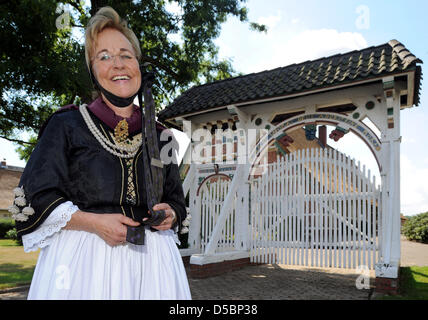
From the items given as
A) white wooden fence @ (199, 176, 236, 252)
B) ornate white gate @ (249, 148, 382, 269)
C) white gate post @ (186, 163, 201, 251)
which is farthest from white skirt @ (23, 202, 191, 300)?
white gate post @ (186, 163, 201, 251)

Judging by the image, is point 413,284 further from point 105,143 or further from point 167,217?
point 105,143

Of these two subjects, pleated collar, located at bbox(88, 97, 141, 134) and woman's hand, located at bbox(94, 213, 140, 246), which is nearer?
woman's hand, located at bbox(94, 213, 140, 246)

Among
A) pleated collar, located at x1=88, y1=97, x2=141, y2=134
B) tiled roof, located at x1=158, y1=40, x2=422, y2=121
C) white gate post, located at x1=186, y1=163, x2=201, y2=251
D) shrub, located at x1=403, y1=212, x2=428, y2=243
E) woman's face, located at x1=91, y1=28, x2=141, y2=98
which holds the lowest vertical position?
shrub, located at x1=403, y1=212, x2=428, y2=243

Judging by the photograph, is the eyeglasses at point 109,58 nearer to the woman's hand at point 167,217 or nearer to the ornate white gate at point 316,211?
the woman's hand at point 167,217

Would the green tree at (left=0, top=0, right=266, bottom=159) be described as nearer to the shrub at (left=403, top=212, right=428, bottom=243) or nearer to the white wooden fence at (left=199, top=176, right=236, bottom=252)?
the white wooden fence at (left=199, top=176, right=236, bottom=252)

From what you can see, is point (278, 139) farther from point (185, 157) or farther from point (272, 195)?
point (185, 157)

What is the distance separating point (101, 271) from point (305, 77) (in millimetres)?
7019

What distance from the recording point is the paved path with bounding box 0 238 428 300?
5.57 metres

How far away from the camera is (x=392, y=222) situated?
6.24 m

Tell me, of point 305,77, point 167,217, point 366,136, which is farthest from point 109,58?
point 305,77

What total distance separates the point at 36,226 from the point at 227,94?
750 centimetres

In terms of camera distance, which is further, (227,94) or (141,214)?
(227,94)

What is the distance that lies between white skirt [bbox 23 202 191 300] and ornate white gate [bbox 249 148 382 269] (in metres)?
5.94
